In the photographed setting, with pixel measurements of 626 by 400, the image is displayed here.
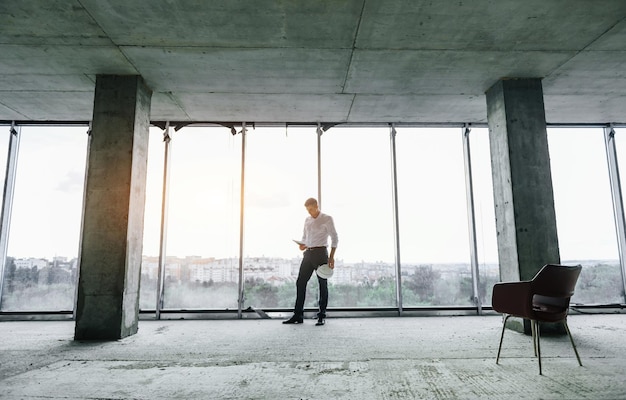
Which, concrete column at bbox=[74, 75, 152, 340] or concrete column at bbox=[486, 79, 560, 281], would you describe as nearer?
concrete column at bbox=[74, 75, 152, 340]

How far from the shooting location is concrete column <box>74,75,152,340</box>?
13.8 feet

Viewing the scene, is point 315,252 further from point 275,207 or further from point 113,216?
point 113,216

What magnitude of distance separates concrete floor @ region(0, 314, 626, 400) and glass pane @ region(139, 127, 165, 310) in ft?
3.81

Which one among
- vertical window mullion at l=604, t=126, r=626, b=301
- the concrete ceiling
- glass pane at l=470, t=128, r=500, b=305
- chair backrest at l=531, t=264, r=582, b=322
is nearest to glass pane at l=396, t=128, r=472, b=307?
glass pane at l=470, t=128, r=500, b=305

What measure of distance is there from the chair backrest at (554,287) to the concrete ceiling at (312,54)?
7.29 feet

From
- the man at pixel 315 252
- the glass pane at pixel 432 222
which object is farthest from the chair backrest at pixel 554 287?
the glass pane at pixel 432 222

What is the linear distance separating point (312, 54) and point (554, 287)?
305 cm

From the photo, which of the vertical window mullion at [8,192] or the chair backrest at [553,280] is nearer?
the chair backrest at [553,280]

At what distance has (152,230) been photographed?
5.98 metres

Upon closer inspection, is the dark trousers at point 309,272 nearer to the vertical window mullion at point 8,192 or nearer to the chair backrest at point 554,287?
Answer: the chair backrest at point 554,287

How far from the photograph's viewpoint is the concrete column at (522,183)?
14.7 feet

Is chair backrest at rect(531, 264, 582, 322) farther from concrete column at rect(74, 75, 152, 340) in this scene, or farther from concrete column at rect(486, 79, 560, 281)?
concrete column at rect(74, 75, 152, 340)

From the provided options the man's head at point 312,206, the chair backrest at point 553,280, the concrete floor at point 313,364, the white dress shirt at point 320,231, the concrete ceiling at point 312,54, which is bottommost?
the concrete floor at point 313,364

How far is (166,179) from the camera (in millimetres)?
6086
